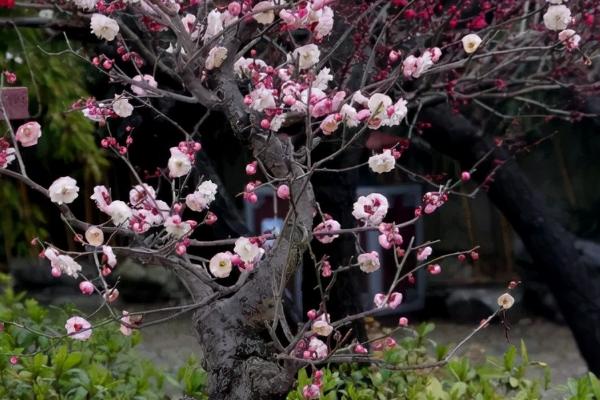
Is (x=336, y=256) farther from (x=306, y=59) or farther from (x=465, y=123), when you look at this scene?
(x=306, y=59)

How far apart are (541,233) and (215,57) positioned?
3035mm

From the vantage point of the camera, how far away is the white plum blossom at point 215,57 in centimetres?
263

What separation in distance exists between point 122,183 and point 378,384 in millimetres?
6710

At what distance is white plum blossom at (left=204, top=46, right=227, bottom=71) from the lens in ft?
8.62

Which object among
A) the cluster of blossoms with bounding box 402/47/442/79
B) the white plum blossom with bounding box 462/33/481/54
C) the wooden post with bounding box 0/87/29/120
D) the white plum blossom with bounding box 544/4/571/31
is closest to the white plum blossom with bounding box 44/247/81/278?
the wooden post with bounding box 0/87/29/120

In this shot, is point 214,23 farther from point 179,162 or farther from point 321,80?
point 179,162

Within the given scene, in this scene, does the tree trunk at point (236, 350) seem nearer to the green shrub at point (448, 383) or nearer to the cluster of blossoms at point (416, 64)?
the green shrub at point (448, 383)

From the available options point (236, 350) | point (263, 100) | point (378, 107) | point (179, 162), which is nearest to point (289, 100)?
point (263, 100)

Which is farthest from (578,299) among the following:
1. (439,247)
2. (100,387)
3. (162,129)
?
(439,247)

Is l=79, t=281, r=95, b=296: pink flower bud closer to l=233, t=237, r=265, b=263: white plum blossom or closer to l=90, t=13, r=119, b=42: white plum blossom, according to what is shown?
l=233, t=237, r=265, b=263: white plum blossom

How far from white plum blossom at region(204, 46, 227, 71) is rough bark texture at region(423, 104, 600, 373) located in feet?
8.90

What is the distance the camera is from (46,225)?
9.91 metres

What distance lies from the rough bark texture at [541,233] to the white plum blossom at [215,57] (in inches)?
107

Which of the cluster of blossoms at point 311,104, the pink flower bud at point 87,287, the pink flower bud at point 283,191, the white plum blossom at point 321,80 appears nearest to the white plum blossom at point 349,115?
the cluster of blossoms at point 311,104
